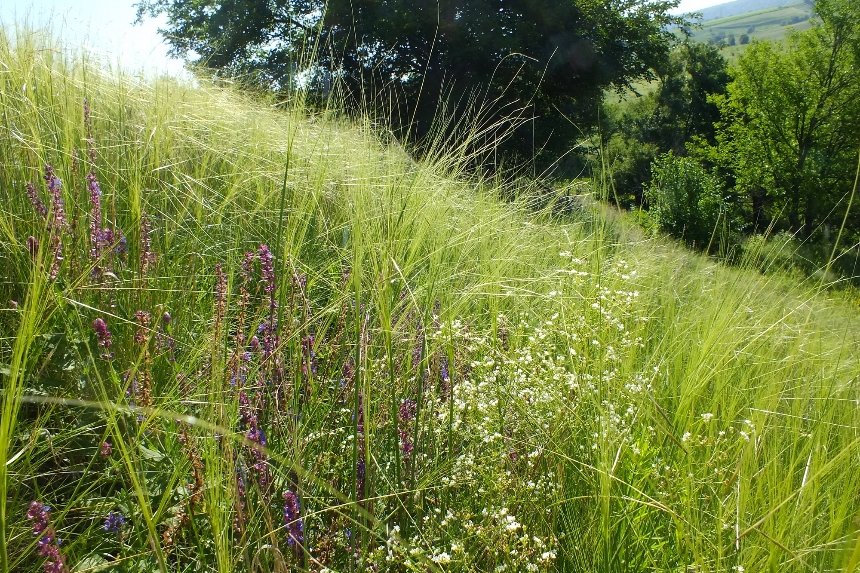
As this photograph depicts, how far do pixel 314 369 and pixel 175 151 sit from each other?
1.78 m

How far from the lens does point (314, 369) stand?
1.68 m

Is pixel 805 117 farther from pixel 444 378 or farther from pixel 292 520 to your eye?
pixel 292 520

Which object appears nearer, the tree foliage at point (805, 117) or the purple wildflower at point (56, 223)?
the purple wildflower at point (56, 223)

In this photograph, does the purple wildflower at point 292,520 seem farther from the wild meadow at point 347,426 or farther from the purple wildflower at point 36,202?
the purple wildflower at point 36,202

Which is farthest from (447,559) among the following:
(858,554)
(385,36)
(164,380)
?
(385,36)

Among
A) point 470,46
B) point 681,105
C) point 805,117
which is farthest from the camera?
point 681,105

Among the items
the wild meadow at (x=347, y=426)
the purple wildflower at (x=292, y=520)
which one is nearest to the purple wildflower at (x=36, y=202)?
the wild meadow at (x=347, y=426)

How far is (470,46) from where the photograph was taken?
47.9 feet

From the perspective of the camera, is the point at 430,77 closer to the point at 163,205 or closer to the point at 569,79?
the point at 569,79

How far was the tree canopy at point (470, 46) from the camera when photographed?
14469 mm

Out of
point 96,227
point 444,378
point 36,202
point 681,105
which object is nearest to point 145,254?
point 96,227

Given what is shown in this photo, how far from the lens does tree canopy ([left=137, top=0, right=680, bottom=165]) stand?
14.5 meters

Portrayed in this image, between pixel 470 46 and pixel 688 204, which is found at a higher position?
pixel 470 46

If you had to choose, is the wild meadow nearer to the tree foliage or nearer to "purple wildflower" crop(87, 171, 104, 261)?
"purple wildflower" crop(87, 171, 104, 261)
